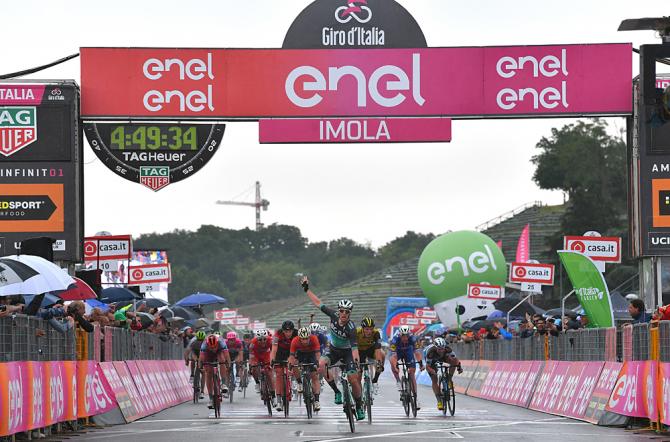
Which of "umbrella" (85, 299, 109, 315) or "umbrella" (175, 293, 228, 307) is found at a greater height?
"umbrella" (85, 299, 109, 315)

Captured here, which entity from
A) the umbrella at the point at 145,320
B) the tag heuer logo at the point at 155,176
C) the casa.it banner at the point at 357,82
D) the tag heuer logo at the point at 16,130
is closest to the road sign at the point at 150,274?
the umbrella at the point at 145,320

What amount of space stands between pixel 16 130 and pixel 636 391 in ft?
36.8

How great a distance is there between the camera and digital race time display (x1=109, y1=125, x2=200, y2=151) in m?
24.9

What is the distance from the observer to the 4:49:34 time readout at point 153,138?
25.0m

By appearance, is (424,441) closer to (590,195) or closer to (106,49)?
(106,49)

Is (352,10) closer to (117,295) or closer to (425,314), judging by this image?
(117,295)

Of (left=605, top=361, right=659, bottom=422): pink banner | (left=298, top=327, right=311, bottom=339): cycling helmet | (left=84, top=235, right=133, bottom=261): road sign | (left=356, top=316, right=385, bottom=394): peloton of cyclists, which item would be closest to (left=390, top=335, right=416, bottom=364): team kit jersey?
(left=298, top=327, right=311, bottom=339): cycling helmet

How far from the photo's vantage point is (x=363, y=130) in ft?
80.3

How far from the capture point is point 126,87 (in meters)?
24.8

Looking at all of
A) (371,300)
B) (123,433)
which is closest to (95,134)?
(123,433)

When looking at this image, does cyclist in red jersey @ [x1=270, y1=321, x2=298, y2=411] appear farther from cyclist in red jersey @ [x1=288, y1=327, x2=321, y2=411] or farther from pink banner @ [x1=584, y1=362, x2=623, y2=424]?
pink banner @ [x1=584, y1=362, x2=623, y2=424]

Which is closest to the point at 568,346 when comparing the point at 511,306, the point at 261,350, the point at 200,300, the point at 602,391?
the point at 602,391

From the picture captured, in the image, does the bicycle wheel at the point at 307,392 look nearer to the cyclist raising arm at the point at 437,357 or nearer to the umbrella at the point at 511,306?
the cyclist raising arm at the point at 437,357

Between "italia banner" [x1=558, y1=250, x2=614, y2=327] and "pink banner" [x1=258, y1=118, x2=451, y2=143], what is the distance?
122 inches
